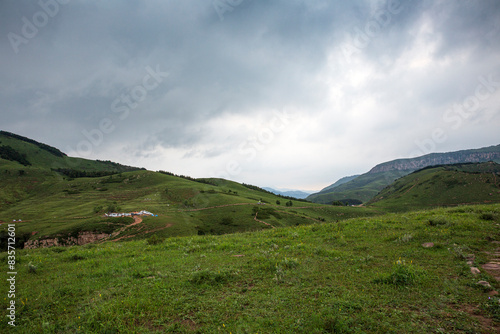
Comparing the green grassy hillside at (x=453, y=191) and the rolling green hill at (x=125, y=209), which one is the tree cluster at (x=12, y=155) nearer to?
the rolling green hill at (x=125, y=209)

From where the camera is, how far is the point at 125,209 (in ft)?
232

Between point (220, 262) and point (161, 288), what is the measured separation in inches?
152

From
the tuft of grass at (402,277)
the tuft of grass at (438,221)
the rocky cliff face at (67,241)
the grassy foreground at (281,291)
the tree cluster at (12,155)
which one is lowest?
the rocky cliff face at (67,241)

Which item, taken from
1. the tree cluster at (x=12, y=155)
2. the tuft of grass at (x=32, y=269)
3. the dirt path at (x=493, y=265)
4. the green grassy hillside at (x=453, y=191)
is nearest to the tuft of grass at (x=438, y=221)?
the dirt path at (x=493, y=265)

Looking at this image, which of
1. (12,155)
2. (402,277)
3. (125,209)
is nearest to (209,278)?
(402,277)

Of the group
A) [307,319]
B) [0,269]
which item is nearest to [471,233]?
[307,319]

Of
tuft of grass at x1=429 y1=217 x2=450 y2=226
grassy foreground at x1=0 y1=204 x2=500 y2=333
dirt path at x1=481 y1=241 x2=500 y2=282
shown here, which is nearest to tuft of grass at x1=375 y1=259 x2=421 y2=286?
grassy foreground at x1=0 y1=204 x2=500 y2=333

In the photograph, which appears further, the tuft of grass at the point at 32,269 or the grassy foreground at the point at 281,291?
the tuft of grass at the point at 32,269

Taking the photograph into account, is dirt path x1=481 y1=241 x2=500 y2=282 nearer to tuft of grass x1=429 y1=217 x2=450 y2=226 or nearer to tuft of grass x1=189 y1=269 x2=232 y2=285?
tuft of grass x1=429 y1=217 x2=450 y2=226

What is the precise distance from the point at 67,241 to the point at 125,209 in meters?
25.0

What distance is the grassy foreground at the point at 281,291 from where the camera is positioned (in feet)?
18.9

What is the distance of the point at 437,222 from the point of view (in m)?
14.6

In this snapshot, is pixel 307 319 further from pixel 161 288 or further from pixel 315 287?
pixel 161 288

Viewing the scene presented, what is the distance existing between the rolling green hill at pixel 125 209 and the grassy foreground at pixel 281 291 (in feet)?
136
